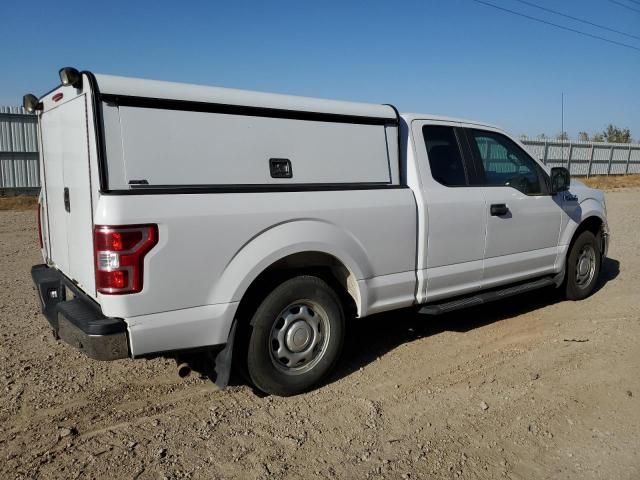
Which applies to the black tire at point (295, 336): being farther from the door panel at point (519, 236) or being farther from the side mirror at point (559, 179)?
the side mirror at point (559, 179)

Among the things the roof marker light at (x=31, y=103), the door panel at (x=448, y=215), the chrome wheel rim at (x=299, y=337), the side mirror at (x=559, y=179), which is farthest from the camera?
the side mirror at (x=559, y=179)

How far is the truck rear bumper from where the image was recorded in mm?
3182

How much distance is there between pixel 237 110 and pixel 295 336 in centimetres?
160

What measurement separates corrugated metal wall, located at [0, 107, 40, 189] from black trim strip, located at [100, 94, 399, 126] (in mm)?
13880

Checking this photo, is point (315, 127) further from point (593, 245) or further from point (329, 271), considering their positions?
point (593, 245)

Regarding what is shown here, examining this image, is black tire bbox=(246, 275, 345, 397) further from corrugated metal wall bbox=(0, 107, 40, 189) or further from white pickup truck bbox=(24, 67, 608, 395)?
corrugated metal wall bbox=(0, 107, 40, 189)

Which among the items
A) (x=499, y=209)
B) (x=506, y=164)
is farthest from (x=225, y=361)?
(x=506, y=164)

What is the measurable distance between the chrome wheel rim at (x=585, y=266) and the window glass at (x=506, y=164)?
1303mm

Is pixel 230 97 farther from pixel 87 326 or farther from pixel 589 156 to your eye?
pixel 589 156

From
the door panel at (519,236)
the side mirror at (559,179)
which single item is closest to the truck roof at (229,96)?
the door panel at (519,236)

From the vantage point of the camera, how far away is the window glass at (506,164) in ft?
17.3

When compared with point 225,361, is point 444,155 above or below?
above

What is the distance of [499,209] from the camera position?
A: 511 cm

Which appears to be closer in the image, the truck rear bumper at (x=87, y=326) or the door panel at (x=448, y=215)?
the truck rear bumper at (x=87, y=326)
